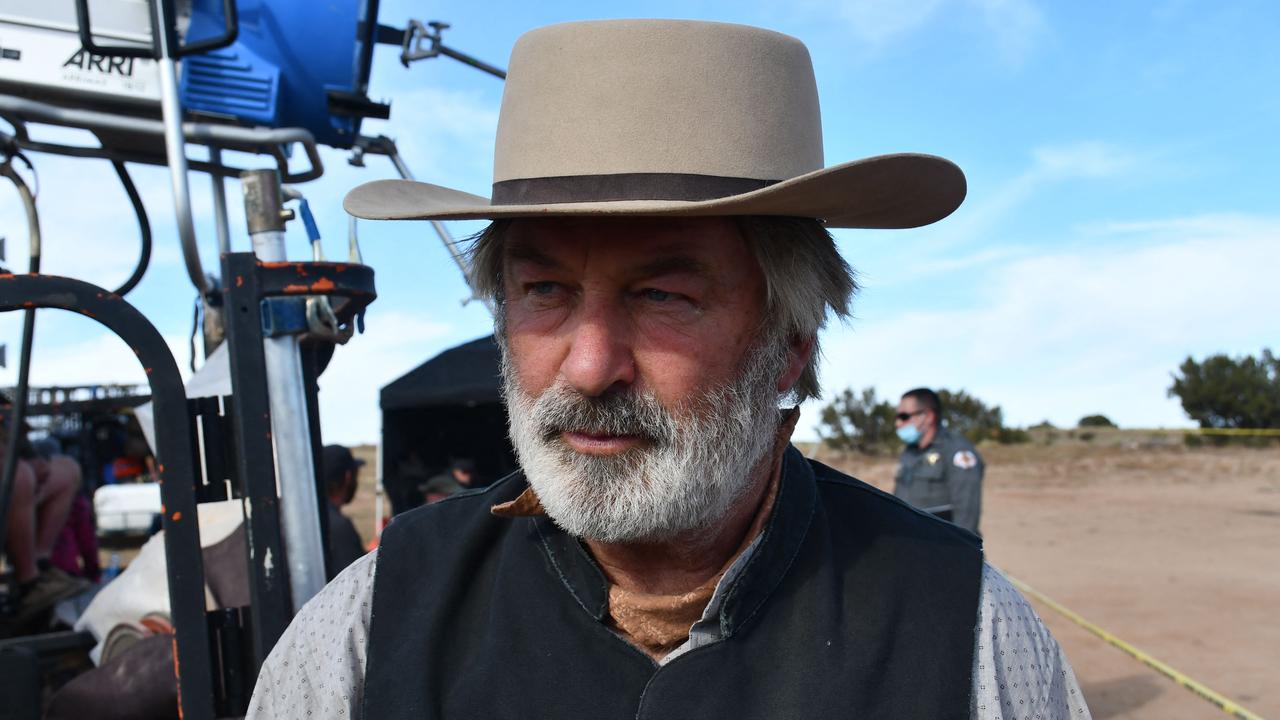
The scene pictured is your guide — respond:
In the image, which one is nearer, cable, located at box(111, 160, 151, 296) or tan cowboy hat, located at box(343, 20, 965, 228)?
tan cowboy hat, located at box(343, 20, 965, 228)

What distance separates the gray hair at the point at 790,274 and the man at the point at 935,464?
17.5 ft

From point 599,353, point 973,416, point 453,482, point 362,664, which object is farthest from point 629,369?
point 973,416

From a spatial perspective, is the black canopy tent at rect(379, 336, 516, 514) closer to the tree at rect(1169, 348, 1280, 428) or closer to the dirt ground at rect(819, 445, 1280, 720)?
the dirt ground at rect(819, 445, 1280, 720)

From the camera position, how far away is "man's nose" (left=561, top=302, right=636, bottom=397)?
1.56 m

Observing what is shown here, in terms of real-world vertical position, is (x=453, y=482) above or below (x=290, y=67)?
below

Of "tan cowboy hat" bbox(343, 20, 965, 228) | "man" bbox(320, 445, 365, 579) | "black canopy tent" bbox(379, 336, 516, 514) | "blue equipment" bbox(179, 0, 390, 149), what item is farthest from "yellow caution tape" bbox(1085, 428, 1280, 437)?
"tan cowboy hat" bbox(343, 20, 965, 228)

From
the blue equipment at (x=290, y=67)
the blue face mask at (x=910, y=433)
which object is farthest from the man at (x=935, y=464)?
the blue equipment at (x=290, y=67)

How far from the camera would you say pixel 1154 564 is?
11008mm

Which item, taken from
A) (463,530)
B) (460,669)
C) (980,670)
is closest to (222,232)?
(463,530)

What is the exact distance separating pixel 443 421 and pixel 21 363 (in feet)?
25.5

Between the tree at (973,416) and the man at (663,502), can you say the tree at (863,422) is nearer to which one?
the tree at (973,416)

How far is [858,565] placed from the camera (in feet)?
5.54

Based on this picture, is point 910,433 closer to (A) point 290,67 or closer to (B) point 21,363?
(A) point 290,67

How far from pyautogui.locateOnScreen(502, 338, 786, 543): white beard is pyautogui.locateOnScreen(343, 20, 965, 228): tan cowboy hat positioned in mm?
318
